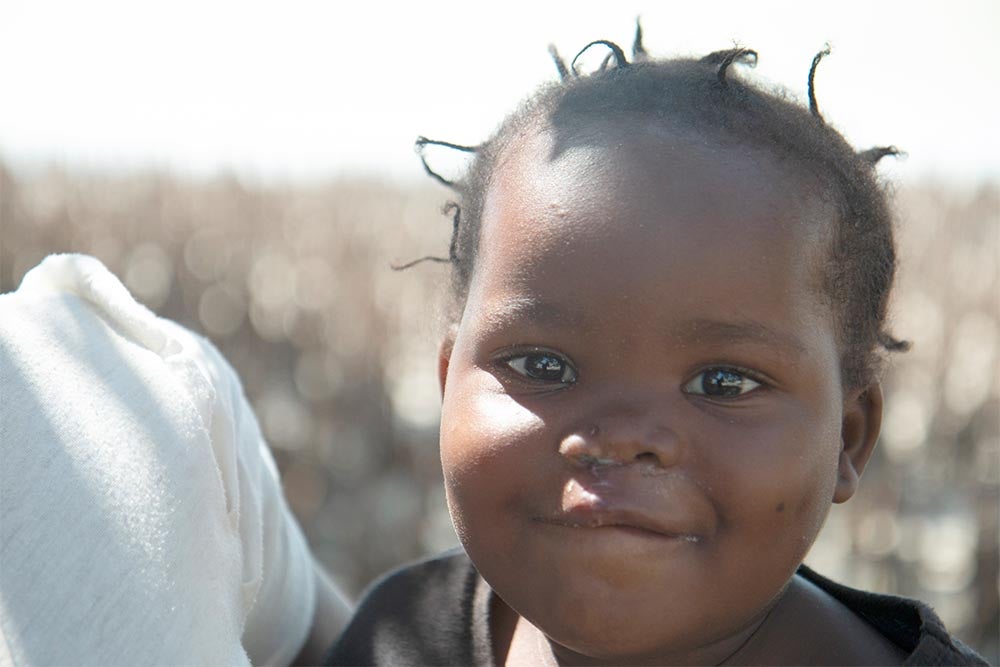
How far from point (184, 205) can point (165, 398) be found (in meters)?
4.92

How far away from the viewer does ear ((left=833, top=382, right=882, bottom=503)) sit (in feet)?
6.45

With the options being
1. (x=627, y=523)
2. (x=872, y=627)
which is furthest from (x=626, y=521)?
(x=872, y=627)

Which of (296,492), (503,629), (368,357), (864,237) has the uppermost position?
(864,237)

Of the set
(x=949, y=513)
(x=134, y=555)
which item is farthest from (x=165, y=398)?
(x=949, y=513)

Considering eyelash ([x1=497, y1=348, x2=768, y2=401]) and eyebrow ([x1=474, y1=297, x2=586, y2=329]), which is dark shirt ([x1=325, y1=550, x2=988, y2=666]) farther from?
eyebrow ([x1=474, y1=297, x2=586, y2=329])

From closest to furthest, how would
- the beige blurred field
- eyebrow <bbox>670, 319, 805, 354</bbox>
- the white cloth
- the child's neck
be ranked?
the white cloth, eyebrow <bbox>670, 319, 805, 354</bbox>, the child's neck, the beige blurred field

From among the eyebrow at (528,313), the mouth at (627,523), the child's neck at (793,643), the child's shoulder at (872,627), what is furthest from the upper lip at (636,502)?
the child's shoulder at (872,627)

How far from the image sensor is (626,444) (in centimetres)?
159

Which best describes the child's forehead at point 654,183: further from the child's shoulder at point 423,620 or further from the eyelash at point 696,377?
the child's shoulder at point 423,620

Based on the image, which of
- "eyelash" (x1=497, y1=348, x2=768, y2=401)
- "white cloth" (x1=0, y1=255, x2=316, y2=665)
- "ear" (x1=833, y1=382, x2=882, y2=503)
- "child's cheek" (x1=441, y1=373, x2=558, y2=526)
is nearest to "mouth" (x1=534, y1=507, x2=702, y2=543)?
"child's cheek" (x1=441, y1=373, x2=558, y2=526)

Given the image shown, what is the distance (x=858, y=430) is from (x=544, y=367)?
639 millimetres

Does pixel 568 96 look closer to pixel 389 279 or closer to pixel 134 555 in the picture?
pixel 134 555

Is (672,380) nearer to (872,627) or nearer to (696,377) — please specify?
(696,377)

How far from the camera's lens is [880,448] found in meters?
5.15
